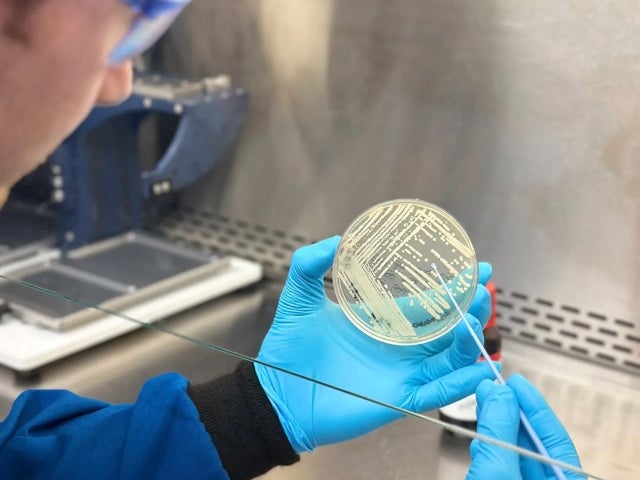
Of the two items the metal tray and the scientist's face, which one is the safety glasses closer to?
the scientist's face

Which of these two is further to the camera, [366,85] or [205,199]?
[205,199]

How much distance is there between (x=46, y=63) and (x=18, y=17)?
0.14ft

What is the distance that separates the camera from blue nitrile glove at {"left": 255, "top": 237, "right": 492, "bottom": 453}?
761 millimetres

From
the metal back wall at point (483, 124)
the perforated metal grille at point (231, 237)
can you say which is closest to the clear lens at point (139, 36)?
the metal back wall at point (483, 124)

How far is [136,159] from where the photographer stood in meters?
1.41

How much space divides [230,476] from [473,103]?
651mm

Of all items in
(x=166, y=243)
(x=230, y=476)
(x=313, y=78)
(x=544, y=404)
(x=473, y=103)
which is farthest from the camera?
(x=166, y=243)

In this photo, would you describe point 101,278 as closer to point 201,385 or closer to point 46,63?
point 201,385

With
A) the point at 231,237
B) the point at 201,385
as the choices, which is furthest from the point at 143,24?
the point at 231,237

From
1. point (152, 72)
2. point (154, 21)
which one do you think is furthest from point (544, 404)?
point (152, 72)

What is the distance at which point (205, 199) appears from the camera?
149 cm

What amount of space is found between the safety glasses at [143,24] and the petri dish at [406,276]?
0.28 m

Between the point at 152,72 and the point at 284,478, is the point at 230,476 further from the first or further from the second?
the point at 152,72

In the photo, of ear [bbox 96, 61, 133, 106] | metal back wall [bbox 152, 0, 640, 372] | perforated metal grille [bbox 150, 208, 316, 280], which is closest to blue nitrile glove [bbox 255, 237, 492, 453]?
ear [bbox 96, 61, 133, 106]
